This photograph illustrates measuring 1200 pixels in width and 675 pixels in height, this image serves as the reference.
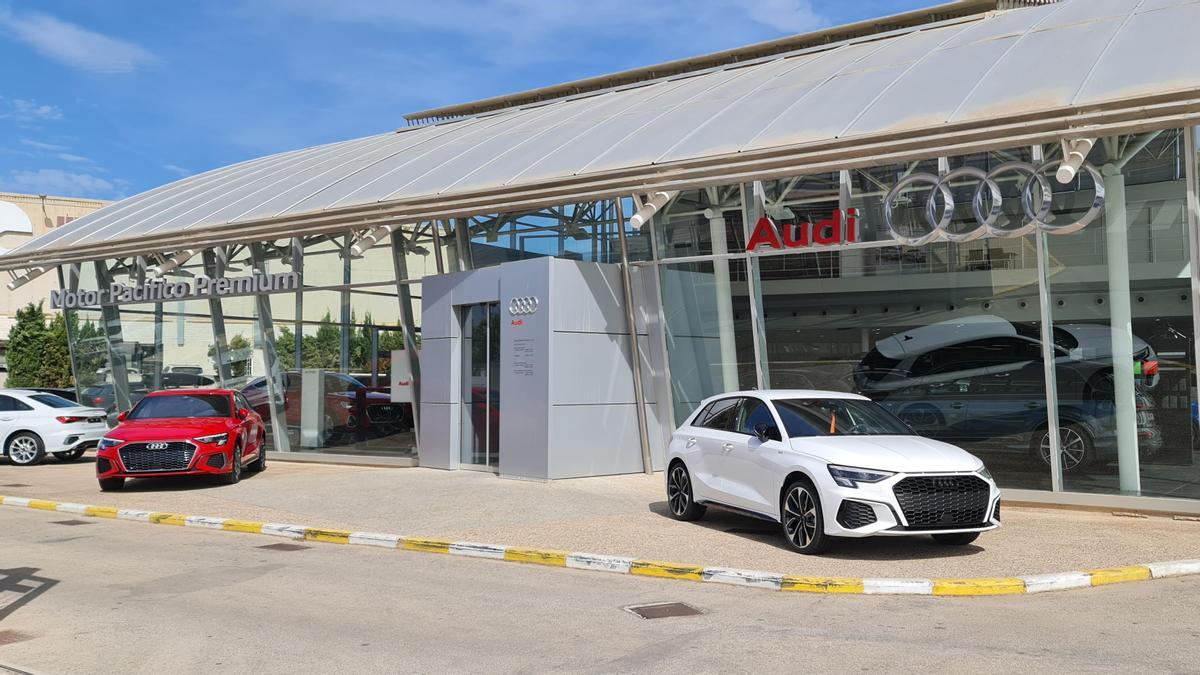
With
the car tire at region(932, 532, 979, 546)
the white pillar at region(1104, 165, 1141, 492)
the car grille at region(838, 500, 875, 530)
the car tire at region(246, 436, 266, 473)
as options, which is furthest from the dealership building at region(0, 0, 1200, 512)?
the car grille at region(838, 500, 875, 530)

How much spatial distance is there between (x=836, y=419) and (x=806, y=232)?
4712 millimetres

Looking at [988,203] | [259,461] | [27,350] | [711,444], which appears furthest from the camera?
[27,350]

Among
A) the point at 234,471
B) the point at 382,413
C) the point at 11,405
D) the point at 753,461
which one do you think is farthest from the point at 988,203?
the point at 11,405

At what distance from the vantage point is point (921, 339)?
1474 cm

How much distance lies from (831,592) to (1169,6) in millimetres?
11336

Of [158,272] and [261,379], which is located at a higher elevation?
[158,272]

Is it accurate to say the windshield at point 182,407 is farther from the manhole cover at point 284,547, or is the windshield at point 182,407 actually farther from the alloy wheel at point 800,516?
the alloy wheel at point 800,516

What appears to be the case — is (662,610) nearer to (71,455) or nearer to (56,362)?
(71,455)

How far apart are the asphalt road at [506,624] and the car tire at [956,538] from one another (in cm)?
192

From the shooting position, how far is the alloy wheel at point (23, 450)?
72.6ft

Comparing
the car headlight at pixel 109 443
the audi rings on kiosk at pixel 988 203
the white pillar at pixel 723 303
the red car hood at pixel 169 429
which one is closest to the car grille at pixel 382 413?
the red car hood at pixel 169 429

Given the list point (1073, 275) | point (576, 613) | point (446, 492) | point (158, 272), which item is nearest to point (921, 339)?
point (1073, 275)

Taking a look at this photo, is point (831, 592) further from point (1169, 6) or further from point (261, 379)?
point (261, 379)

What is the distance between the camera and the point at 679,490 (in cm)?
1291
